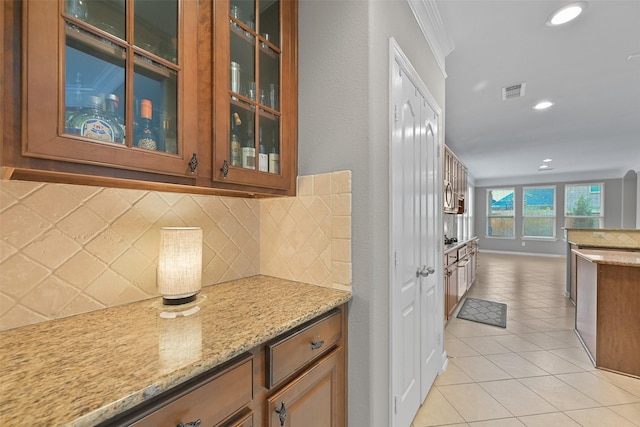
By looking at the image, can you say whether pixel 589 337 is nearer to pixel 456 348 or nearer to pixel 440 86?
pixel 456 348

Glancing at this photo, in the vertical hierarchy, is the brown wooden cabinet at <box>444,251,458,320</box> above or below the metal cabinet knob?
below

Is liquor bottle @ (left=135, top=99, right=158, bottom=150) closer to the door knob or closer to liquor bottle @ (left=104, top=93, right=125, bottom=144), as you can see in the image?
liquor bottle @ (left=104, top=93, right=125, bottom=144)

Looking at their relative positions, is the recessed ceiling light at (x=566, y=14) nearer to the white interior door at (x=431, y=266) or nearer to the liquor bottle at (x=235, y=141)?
the white interior door at (x=431, y=266)

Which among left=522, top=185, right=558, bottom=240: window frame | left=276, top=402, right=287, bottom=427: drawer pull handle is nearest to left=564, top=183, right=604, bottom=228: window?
left=522, top=185, right=558, bottom=240: window frame

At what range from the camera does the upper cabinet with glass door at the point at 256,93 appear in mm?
1043

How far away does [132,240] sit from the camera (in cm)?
111

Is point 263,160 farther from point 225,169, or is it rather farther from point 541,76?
point 541,76

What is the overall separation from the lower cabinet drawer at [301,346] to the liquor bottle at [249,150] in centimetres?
72

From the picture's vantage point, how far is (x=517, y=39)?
206cm

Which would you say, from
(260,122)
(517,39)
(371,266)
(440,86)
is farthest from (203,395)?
(517,39)

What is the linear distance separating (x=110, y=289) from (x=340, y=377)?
3.37 feet

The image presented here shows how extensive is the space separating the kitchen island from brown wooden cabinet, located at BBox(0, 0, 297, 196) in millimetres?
2955

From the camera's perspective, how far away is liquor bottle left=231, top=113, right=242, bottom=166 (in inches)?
43.7

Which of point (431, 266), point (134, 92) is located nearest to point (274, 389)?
point (134, 92)
